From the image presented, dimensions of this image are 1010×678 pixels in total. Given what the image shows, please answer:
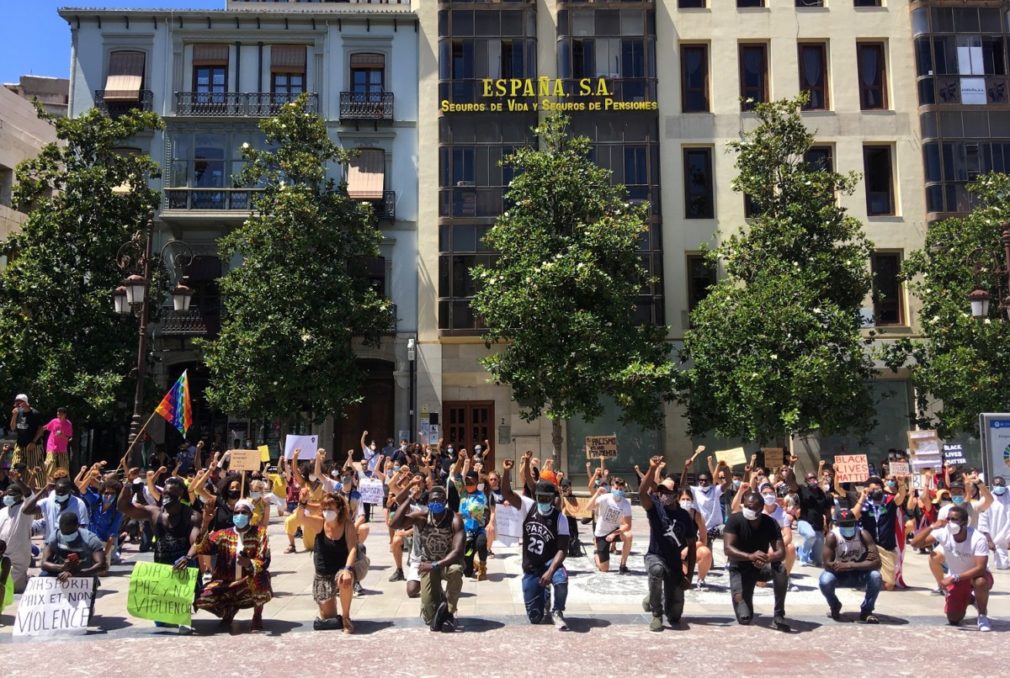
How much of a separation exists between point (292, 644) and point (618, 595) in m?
4.62

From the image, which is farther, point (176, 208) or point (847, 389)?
point (176, 208)

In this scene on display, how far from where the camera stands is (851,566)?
10047 millimetres

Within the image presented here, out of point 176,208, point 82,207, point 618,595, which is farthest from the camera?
point 176,208

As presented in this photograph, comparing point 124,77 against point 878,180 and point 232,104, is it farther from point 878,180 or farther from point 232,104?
point 878,180

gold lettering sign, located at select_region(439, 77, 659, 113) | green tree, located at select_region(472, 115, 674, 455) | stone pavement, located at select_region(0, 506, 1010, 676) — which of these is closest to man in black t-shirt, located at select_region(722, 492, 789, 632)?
stone pavement, located at select_region(0, 506, 1010, 676)

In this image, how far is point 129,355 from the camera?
24219 mm

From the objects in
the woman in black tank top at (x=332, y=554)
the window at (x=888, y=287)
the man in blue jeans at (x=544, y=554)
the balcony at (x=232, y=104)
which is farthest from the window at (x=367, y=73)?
the man in blue jeans at (x=544, y=554)

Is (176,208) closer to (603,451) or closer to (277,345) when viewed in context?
(277,345)

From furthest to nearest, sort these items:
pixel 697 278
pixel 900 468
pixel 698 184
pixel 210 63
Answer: pixel 210 63
pixel 698 184
pixel 697 278
pixel 900 468

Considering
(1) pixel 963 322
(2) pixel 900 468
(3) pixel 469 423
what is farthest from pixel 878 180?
(3) pixel 469 423

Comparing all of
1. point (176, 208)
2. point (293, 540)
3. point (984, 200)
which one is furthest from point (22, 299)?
point (984, 200)

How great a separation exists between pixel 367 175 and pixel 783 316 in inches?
583

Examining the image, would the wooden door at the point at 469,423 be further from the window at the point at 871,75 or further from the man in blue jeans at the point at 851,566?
the man in blue jeans at the point at 851,566

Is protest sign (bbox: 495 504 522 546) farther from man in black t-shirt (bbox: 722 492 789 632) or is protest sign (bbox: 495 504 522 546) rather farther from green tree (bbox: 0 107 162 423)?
green tree (bbox: 0 107 162 423)
